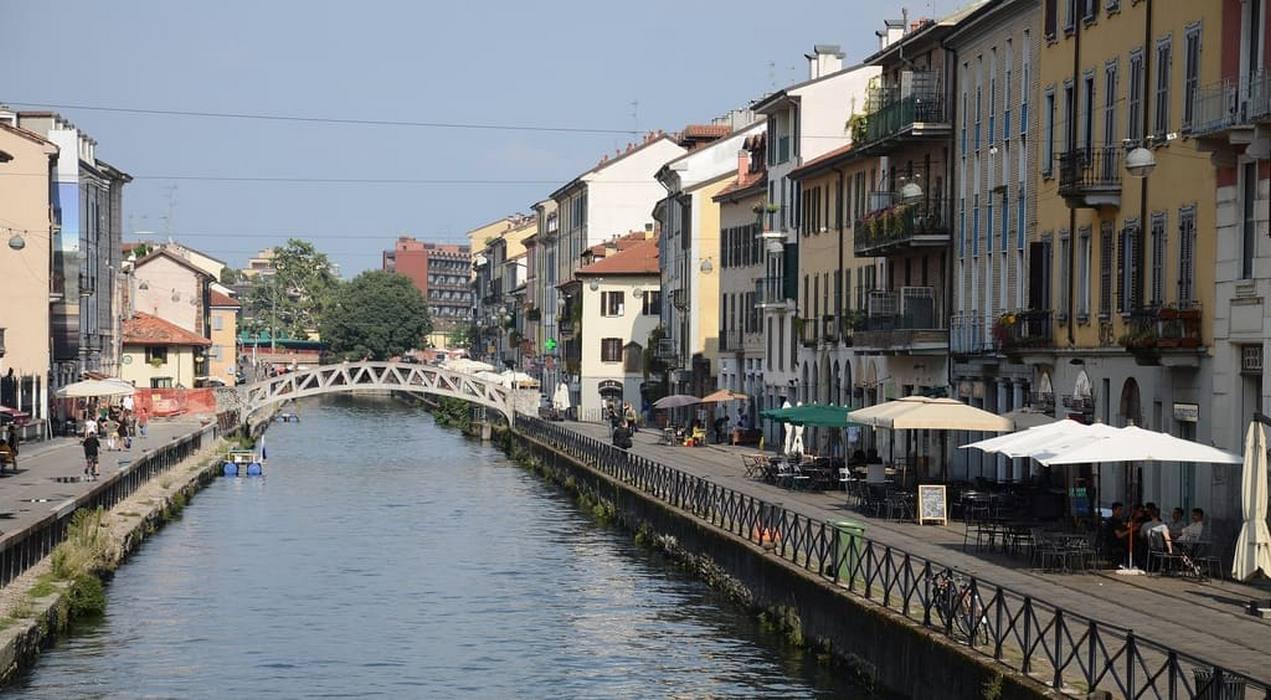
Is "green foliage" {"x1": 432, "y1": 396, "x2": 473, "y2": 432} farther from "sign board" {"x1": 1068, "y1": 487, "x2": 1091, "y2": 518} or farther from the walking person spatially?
"sign board" {"x1": 1068, "y1": 487, "x2": 1091, "y2": 518}

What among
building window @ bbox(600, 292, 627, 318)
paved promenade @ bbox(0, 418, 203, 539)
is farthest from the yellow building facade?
building window @ bbox(600, 292, 627, 318)

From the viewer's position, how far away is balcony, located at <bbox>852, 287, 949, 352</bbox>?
5134cm

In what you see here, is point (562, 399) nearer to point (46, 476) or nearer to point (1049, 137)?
point (46, 476)

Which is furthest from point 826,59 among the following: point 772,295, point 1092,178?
point 1092,178

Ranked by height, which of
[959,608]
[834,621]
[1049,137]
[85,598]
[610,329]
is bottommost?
[85,598]

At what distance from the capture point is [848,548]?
2756 cm

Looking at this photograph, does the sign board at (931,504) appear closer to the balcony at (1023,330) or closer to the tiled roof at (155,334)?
the balcony at (1023,330)

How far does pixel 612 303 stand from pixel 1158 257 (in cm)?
7314

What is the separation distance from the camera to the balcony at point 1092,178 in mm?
37062

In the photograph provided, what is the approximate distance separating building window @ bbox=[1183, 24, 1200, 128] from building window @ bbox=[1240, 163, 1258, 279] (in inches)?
93.9

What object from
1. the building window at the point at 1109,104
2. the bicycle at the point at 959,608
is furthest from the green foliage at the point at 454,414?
the bicycle at the point at 959,608

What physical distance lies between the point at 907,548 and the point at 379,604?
9.90 m

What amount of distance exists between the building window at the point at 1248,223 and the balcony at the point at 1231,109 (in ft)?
1.86

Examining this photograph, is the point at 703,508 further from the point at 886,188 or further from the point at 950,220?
the point at 886,188
